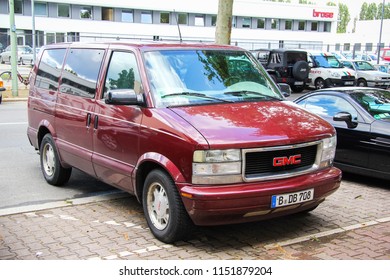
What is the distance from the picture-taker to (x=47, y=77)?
693 cm

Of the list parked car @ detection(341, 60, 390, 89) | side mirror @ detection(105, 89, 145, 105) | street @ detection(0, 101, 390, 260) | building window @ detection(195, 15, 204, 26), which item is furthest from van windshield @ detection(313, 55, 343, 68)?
building window @ detection(195, 15, 204, 26)

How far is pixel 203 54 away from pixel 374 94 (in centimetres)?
353

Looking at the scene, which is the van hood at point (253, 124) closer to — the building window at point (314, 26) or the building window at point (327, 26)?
the building window at point (314, 26)

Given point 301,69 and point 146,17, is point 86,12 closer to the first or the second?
point 146,17

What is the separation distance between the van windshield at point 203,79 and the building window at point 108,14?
51.1 m

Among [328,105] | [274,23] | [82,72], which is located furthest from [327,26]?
[82,72]

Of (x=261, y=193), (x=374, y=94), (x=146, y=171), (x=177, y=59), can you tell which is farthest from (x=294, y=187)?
(x=374, y=94)

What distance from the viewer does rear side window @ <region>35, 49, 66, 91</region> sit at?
6667 millimetres

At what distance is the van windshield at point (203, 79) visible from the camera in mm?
4973

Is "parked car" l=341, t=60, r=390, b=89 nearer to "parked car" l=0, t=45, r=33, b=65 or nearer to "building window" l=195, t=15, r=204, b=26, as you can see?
"parked car" l=0, t=45, r=33, b=65

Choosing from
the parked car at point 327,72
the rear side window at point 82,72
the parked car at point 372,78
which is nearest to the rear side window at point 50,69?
the rear side window at point 82,72

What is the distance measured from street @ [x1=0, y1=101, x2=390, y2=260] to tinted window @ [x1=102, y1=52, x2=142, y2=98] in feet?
4.77

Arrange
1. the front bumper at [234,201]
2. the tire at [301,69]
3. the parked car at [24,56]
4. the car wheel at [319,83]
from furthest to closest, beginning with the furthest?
the parked car at [24,56]
the car wheel at [319,83]
the tire at [301,69]
the front bumper at [234,201]
